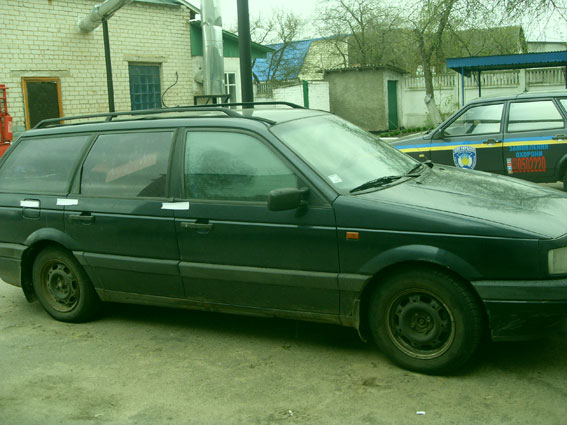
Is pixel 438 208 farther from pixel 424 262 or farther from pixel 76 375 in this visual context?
pixel 76 375

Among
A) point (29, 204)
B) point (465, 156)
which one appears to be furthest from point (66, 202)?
point (465, 156)

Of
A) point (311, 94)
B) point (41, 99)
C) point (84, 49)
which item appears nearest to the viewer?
point (41, 99)

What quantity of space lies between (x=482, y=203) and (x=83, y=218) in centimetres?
291

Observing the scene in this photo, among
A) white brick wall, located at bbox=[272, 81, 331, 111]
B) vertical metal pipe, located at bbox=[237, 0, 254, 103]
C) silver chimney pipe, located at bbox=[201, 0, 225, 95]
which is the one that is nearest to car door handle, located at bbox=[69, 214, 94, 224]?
vertical metal pipe, located at bbox=[237, 0, 254, 103]

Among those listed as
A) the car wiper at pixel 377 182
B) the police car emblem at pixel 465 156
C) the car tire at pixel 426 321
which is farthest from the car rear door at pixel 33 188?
the police car emblem at pixel 465 156

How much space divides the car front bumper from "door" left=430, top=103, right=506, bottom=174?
5941 millimetres

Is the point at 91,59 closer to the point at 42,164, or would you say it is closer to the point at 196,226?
the point at 42,164

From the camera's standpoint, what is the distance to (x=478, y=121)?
9.62 meters

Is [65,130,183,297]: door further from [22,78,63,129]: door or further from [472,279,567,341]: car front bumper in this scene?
[22,78,63,129]: door

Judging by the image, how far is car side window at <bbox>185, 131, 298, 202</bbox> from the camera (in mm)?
4461

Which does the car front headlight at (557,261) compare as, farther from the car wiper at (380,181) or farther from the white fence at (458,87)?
the white fence at (458,87)

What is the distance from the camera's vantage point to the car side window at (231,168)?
4461mm

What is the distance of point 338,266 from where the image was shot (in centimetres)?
421

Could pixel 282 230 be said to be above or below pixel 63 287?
above
